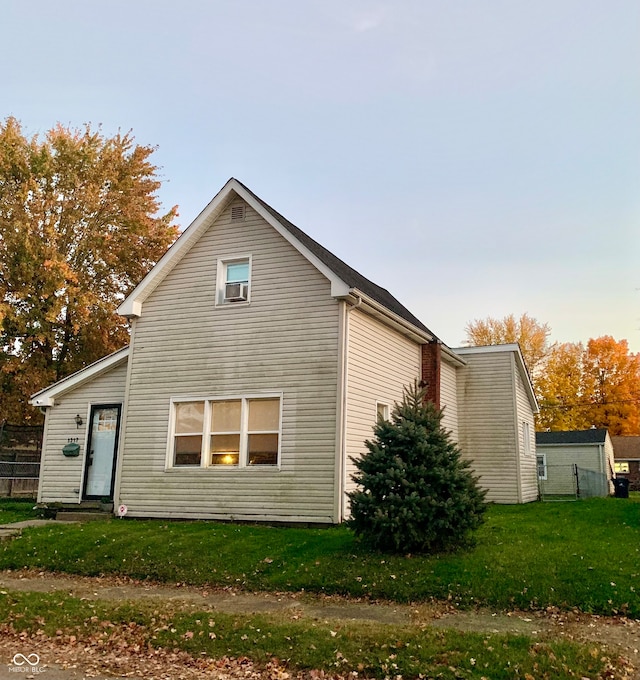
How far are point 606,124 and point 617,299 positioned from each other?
375 inches

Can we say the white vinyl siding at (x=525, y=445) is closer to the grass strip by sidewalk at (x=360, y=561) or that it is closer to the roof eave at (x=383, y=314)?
the roof eave at (x=383, y=314)

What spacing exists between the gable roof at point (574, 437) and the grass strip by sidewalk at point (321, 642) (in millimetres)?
31957

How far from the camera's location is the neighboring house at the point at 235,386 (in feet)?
44.4

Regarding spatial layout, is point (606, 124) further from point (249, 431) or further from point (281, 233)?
point (249, 431)

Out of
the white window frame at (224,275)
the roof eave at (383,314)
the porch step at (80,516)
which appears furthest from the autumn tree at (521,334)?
the porch step at (80,516)

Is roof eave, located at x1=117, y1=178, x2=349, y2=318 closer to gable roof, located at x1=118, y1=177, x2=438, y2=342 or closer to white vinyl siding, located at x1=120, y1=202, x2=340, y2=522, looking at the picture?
gable roof, located at x1=118, y1=177, x2=438, y2=342

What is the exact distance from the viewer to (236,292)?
599 inches

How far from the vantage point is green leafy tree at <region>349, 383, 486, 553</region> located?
32.1ft

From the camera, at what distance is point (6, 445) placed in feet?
77.9

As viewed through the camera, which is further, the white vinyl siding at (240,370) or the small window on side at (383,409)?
the small window on side at (383,409)

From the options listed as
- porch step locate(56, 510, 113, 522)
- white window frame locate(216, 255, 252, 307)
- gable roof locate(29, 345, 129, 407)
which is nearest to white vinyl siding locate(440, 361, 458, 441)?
white window frame locate(216, 255, 252, 307)

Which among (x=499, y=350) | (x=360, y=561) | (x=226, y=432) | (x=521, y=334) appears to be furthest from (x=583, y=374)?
(x=360, y=561)

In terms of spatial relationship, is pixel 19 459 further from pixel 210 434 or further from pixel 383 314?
pixel 383 314

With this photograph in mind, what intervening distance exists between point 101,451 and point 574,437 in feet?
93.4
